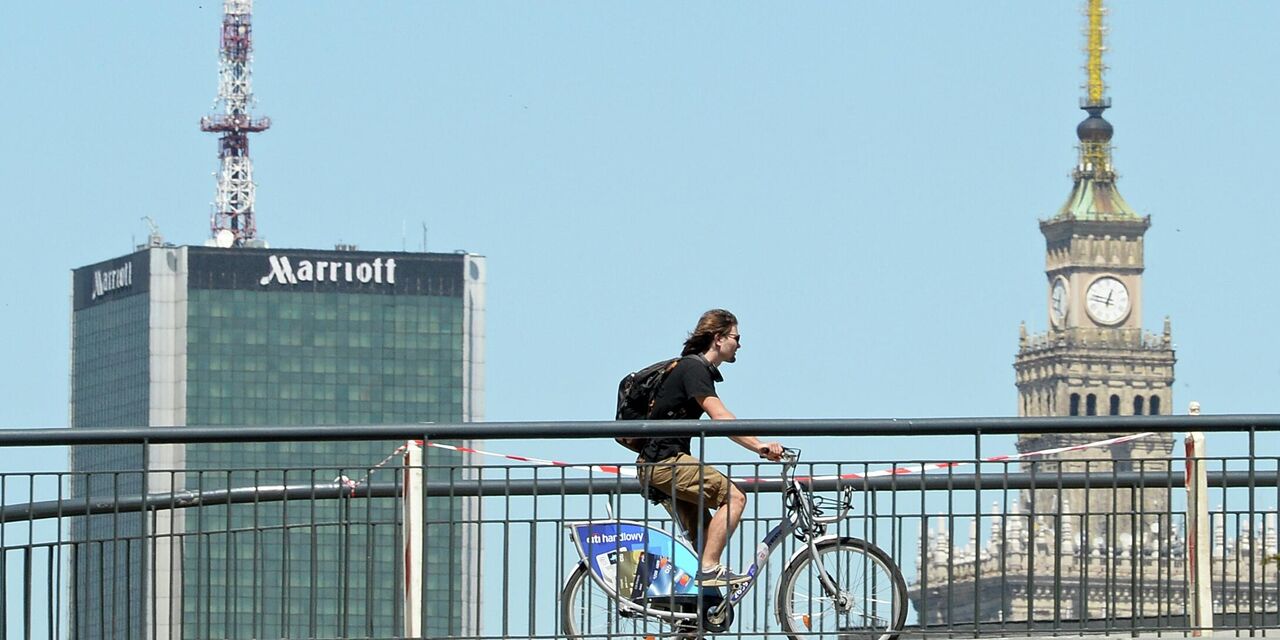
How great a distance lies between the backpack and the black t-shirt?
3 centimetres

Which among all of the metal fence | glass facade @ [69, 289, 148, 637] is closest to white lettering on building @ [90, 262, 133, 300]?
glass facade @ [69, 289, 148, 637]

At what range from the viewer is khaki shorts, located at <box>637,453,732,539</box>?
13242 mm

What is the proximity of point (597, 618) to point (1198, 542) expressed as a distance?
249 centimetres

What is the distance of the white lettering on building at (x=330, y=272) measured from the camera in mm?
186500

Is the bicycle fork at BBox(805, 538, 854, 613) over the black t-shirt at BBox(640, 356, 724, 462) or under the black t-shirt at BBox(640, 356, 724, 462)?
under

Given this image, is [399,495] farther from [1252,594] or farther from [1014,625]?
[1252,594]

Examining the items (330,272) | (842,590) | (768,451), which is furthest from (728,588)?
(330,272)

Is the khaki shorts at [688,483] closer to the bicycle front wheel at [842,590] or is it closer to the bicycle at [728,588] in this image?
the bicycle at [728,588]

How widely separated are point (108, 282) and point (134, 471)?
7193 inches

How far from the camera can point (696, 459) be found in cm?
1329

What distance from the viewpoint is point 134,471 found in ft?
43.0

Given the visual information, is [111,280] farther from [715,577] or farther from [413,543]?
[715,577]

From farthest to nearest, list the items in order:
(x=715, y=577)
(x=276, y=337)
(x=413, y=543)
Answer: (x=276, y=337) < (x=413, y=543) < (x=715, y=577)

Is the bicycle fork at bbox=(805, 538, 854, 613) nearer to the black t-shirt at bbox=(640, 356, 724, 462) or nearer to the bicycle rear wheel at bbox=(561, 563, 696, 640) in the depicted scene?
the bicycle rear wheel at bbox=(561, 563, 696, 640)
